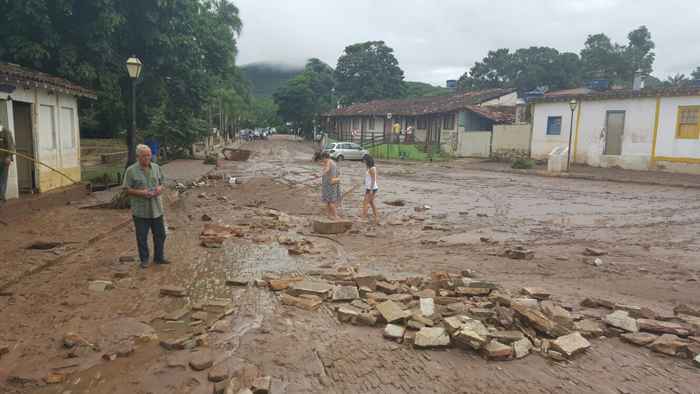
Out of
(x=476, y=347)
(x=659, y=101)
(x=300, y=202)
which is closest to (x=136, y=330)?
(x=476, y=347)

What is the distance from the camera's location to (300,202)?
590 inches

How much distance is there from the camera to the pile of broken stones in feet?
15.5

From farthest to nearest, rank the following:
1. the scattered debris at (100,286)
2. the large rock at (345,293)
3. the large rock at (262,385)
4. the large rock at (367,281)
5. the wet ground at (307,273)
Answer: the large rock at (367,281) → the scattered debris at (100,286) → the large rock at (345,293) → the wet ground at (307,273) → the large rock at (262,385)

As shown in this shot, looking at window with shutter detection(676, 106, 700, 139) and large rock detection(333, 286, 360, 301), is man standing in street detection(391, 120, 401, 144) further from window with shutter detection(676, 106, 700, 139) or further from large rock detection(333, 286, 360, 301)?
large rock detection(333, 286, 360, 301)

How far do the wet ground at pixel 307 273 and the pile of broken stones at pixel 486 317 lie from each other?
0.15 meters

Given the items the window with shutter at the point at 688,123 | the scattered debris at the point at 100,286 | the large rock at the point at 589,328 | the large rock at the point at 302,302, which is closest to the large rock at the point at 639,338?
the large rock at the point at 589,328

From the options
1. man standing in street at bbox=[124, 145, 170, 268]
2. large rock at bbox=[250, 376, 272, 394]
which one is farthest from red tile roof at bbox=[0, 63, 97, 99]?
large rock at bbox=[250, 376, 272, 394]

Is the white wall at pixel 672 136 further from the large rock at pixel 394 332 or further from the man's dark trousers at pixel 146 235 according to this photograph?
the man's dark trousers at pixel 146 235

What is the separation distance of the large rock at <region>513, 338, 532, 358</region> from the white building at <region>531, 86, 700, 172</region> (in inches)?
955

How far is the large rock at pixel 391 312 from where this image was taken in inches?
205

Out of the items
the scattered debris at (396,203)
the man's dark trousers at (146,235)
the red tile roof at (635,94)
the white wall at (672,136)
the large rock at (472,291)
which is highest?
the red tile roof at (635,94)

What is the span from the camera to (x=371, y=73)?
6944 centimetres

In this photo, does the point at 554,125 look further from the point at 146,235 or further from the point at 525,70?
→ the point at 525,70

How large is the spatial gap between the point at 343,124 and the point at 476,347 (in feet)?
184
